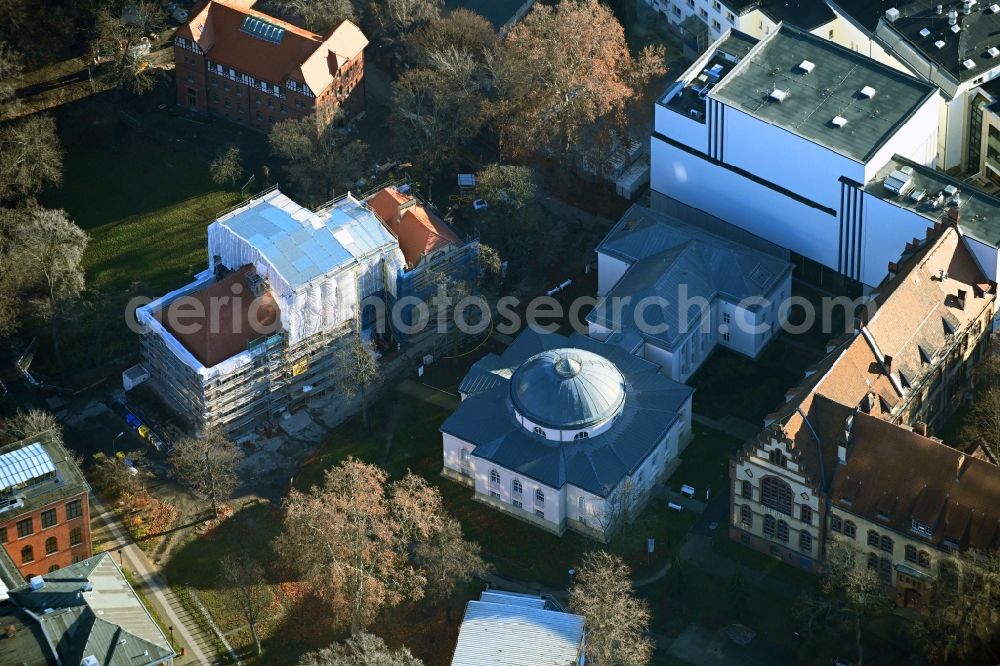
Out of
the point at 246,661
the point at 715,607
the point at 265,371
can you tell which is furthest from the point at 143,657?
the point at 715,607

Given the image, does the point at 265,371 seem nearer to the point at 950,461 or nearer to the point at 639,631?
the point at 639,631

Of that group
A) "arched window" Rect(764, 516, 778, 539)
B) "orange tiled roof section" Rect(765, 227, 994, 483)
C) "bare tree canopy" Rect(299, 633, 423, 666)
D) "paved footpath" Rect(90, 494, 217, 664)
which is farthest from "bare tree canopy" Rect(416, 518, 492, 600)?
"orange tiled roof section" Rect(765, 227, 994, 483)

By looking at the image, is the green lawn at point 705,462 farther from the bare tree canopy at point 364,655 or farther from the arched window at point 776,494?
the bare tree canopy at point 364,655

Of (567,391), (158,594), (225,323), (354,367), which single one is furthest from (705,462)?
(158,594)

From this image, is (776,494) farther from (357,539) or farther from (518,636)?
(357,539)

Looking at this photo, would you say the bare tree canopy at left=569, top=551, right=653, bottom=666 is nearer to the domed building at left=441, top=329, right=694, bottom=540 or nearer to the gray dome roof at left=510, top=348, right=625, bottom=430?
the domed building at left=441, top=329, right=694, bottom=540

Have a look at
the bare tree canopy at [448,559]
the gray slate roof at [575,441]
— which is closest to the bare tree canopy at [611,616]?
the bare tree canopy at [448,559]
